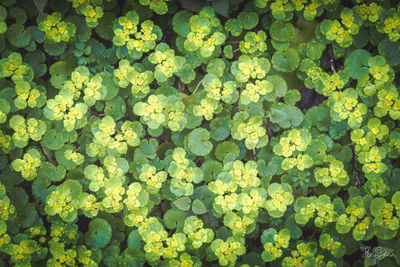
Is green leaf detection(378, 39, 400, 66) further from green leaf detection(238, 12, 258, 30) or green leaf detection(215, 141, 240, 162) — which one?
green leaf detection(215, 141, 240, 162)

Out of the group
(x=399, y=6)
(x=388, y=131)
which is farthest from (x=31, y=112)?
Result: (x=399, y=6)

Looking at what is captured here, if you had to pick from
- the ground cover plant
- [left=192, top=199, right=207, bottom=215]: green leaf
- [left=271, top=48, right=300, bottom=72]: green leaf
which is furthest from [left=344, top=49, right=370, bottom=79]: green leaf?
[left=192, top=199, right=207, bottom=215]: green leaf

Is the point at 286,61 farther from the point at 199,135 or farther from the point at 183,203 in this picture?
the point at 183,203

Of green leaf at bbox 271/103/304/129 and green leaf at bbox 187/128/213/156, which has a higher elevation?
green leaf at bbox 271/103/304/129

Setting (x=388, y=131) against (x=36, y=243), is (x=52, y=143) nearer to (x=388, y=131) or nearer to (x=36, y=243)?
(x=36, y=243)

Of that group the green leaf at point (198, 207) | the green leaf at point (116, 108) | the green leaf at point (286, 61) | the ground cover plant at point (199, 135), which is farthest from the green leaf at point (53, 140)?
the green leaf at point (286, 61)

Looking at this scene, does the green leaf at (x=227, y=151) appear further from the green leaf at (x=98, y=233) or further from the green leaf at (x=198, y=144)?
the green leaf at (x=98, y=233)

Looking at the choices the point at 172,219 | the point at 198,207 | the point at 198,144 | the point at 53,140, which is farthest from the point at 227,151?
the point at 53,140

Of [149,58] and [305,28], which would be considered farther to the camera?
[305,28]
